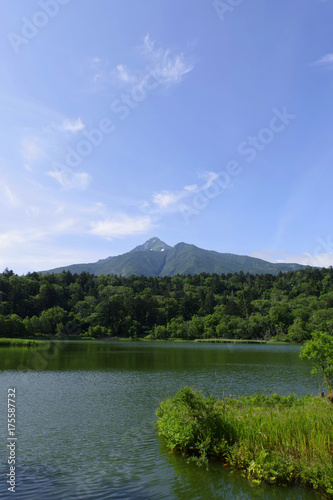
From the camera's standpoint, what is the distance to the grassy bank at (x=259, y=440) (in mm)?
12477

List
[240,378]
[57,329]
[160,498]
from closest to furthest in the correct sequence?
[160,498], [240,378], [57,329]

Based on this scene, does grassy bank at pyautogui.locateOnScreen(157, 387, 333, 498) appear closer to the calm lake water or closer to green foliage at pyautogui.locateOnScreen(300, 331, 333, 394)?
the calm lake water

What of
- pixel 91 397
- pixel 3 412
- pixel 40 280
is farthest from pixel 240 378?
pixel 40 280

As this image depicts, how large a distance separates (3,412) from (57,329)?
447ft

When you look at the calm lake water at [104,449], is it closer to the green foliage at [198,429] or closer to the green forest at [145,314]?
the green foliage at [198,429]

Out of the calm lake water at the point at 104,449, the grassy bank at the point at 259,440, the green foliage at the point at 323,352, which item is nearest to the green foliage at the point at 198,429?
the grassy bank at the point at 259,440

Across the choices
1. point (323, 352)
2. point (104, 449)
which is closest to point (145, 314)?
point (323, 352)

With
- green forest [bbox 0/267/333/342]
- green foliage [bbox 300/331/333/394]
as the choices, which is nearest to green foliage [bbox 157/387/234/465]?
green foliage [bbox 300/331/333/394]

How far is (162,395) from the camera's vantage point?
2972 cm

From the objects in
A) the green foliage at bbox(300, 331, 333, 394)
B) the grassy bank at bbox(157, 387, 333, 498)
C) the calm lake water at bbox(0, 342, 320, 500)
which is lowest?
the calm lake water at bbox(0, 342, 320, 500)

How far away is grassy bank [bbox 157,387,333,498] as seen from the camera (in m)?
12.5

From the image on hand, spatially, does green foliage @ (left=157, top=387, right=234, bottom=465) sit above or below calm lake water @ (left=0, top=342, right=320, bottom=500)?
above

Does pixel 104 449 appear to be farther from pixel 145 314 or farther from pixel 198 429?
pixel 145 314

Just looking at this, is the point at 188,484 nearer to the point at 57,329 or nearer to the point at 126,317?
the point at 57,329
